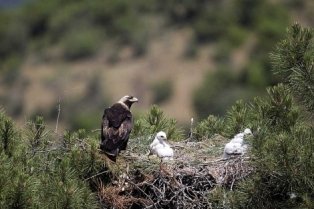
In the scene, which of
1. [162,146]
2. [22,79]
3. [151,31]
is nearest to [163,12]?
[151,31]

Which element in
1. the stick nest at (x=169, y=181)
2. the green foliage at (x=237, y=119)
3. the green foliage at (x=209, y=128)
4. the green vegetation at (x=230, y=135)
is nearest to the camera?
the green vegetation at (x=230, y=135)

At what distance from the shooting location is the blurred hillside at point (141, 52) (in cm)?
5659

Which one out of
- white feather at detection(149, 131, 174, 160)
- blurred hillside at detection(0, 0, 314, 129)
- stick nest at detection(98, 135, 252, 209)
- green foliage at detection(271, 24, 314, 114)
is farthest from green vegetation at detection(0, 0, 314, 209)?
blurred hillside at detection(0, 0, 314, 129)

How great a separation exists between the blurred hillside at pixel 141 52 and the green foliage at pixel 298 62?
4014 centimetres

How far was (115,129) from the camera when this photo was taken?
9.06 metres

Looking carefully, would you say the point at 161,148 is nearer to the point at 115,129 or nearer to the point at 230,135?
the point at 115,129

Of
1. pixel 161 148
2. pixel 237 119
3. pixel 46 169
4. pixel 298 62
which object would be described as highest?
pixel 298 62

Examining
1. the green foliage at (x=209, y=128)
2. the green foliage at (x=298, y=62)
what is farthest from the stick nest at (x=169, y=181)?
the green foliage at (x=209, y=128)

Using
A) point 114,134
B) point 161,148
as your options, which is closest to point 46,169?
point 114,134

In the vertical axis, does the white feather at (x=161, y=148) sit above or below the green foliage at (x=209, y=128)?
below

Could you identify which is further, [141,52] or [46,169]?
[141,52]

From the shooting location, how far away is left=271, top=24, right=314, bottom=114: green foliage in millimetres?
8172

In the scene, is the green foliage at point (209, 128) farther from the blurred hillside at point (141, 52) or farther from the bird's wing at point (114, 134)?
the blurred hillside at point (141, 52)

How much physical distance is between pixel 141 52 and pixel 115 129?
2188 inches
